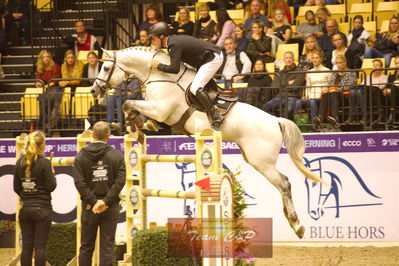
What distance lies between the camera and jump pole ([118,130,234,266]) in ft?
28.9

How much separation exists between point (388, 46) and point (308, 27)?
1.68 metres

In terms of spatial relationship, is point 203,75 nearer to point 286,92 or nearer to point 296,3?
point 286,92

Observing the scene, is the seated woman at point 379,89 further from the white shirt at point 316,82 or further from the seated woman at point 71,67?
the seated woman at point 71,67

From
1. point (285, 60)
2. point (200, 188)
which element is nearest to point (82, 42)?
point (285, 60)

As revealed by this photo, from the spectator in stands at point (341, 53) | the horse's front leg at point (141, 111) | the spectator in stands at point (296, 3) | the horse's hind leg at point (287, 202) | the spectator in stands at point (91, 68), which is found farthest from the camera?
the spectator in stands at point (296, 3)

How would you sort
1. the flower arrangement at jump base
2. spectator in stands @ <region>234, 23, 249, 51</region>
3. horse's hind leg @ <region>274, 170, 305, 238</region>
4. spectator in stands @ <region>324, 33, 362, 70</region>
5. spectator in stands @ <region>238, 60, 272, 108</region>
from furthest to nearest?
spectator in stands @ <region>234, 23, 249, 51</region>, spectator in stands @ <region>324, 33, 362, 70</region>, the flower arrangement at jump base, spectator in stands @ <region>238, 60, 272, 108</region>, horse's hind leg @ <region>274, 170, 305, 238</region>

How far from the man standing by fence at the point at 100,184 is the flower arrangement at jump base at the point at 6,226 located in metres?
5.11

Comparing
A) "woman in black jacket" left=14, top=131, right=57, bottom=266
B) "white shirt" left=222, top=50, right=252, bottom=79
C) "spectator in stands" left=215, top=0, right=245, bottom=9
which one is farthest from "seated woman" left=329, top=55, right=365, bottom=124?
"woman in black jacket" left=14, top=131, right=57, bottom=266

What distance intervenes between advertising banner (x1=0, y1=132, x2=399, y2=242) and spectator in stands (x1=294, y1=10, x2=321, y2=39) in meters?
2.94

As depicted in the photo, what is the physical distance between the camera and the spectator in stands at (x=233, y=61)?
14.3 meters

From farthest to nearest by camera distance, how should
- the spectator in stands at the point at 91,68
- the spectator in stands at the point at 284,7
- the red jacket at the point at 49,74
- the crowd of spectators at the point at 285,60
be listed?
the spectator in stands at the point at 284,7, the red jacket at the point at 49,74, the spectator in stands at the point at 91,68, the crowd of spectators at the point at 285,60

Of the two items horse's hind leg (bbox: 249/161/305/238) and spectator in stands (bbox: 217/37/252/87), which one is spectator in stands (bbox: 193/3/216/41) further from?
horse's hind leg (bbox: 249/161/305/238)

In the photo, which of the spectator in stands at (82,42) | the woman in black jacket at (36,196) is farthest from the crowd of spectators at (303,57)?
the woman in black jacket at (36,196)

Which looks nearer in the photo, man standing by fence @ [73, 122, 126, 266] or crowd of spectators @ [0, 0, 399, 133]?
man standing by fence @ [73, 122, 126, 266]
